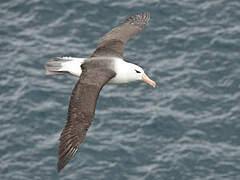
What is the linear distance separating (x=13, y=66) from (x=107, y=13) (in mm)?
5343

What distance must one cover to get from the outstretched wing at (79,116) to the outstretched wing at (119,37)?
8.02ft

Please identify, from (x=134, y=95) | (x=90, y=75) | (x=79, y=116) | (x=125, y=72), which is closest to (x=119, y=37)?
(x=125, y=72)

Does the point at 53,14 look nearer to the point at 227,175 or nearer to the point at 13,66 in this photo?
the point at 13,66

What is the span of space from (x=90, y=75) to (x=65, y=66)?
1504mm

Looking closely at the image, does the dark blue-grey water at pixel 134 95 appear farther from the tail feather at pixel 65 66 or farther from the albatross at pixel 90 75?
the tail feather at pixel 65 66

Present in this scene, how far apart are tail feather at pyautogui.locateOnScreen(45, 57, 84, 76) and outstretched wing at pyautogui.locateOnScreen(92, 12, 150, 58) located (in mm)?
992

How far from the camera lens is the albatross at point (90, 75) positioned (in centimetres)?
2133

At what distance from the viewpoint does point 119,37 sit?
2564 cm

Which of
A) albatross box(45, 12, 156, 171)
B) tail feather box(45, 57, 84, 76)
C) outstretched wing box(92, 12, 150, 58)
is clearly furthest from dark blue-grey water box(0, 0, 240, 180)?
tail feather box(45, 57, 84, 76)

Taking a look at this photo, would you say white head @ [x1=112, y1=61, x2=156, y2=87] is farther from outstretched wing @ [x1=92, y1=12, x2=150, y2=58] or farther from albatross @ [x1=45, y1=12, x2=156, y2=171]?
outstretched wing @ [x1=92, y1=12, x2=150, y2=58]

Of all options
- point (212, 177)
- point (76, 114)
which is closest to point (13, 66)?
point (212, 177)

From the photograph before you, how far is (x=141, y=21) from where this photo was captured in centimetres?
2694

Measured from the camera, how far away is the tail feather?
2364cm

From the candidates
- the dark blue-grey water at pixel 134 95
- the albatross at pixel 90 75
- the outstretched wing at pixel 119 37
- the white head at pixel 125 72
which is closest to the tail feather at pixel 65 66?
the albatross at pixel 90 75
